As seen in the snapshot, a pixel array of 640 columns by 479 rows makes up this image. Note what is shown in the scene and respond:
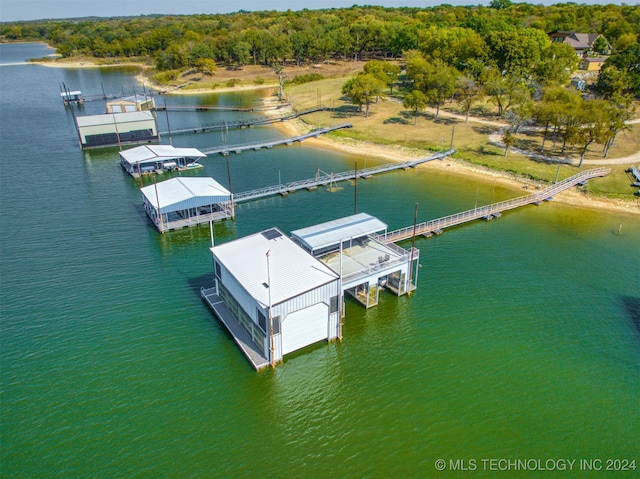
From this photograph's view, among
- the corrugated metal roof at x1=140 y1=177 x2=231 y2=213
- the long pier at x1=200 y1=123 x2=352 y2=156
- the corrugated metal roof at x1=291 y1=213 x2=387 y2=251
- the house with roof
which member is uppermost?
the house with roof

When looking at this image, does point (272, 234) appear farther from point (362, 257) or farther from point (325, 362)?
point (325, 362)

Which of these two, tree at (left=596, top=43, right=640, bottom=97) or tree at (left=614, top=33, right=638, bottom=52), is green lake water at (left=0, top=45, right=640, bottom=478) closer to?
tree at (left=596, top=43, right=640, bottom=97)

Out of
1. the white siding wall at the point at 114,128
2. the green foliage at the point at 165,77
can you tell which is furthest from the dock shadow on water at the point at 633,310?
the green foliage at the point at 165,77

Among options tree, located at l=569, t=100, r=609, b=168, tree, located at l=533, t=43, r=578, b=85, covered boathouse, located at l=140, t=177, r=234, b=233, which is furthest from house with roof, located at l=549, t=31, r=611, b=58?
covered boathouse, located at l=140, t=177, r=234, b=233

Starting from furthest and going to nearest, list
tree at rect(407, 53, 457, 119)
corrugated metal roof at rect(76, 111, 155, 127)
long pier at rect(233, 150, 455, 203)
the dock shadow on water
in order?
tree at rect(407, 53, 457, 119), corrugated metal roof at rect(76, 111, 155, 127), long pier at rect(233, 150, 455, 203), the dock shadow on water

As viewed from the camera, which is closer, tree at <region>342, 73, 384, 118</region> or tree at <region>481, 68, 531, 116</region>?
tree at <region>481, 68, 531, 116</region>

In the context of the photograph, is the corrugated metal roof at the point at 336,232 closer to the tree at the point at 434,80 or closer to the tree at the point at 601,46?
the tree at the point at 434,80
